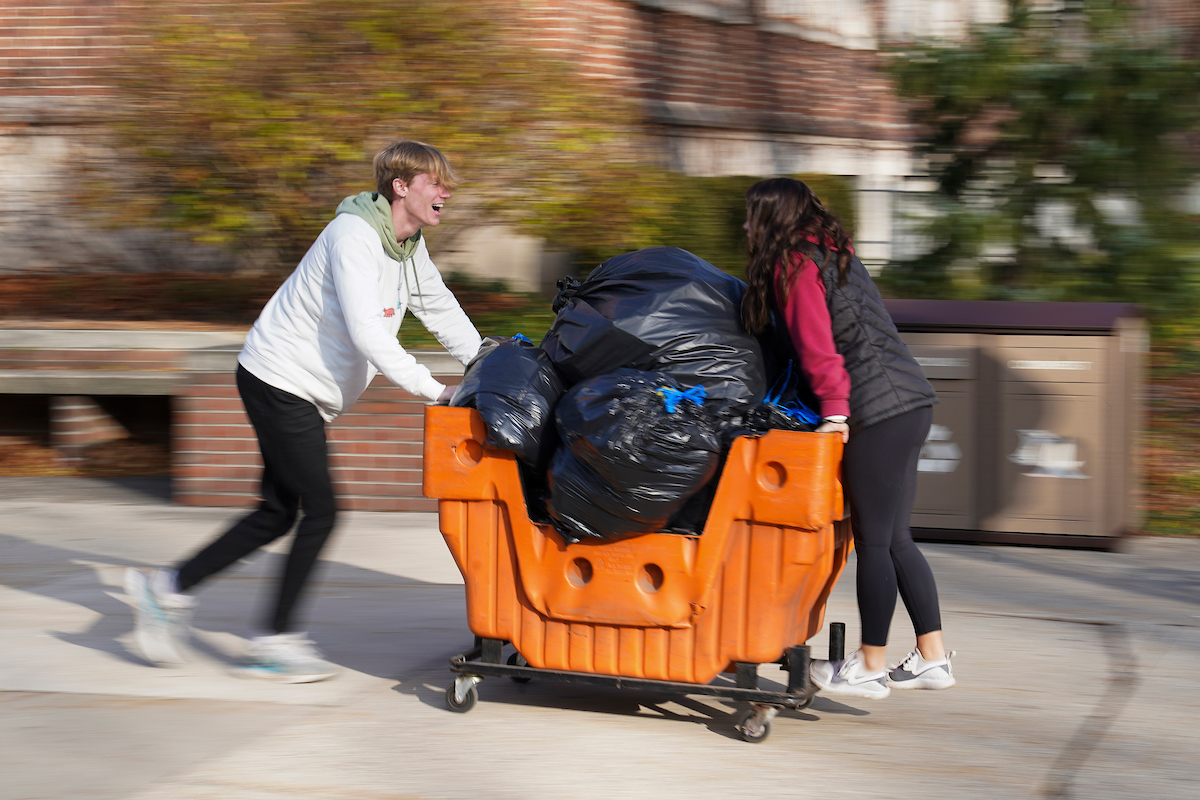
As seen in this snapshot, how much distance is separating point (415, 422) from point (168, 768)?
399 centimetres

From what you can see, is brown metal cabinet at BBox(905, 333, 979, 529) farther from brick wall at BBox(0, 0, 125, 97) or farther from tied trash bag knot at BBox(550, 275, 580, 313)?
brick wall at BBox(0, 0, 125, 97)

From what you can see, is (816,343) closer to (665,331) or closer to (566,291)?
(665,331)

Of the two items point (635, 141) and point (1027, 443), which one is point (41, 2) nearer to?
point (635, 141)

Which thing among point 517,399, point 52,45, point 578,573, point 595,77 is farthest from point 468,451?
point 52,45

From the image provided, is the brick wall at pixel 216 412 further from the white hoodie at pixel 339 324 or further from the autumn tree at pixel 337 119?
the white hoodie at pixel 339 324

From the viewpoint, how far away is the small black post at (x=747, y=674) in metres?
3.93

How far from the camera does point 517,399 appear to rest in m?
3.97

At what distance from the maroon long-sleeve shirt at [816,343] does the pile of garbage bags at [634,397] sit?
0.12 m

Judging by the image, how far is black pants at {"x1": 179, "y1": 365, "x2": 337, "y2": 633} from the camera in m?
4.40

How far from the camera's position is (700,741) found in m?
4.01

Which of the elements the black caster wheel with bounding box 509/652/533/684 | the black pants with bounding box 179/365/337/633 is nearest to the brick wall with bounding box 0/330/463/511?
the black pants with bounding box 179/365/337/633

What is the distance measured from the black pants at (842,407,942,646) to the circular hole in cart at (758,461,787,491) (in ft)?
1.40

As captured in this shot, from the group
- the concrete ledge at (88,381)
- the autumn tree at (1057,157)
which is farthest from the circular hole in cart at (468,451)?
the autumn tree at (1057,157)

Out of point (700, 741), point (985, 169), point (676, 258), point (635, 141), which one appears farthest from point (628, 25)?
point (700, 741)
